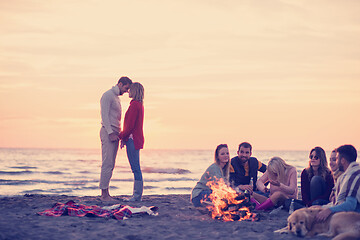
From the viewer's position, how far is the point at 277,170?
26.8 ft

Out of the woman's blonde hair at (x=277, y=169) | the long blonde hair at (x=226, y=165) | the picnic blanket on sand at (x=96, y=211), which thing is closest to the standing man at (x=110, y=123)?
the picnic blanket on sand at (x=96, y=211)

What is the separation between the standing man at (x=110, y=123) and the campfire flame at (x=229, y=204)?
9.07 feet

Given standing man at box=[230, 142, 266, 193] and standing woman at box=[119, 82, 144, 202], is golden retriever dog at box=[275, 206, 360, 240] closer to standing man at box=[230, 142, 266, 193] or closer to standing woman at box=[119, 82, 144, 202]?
standing man at box=[230, 142, 266, 193]

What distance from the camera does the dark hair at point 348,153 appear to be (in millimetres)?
5484

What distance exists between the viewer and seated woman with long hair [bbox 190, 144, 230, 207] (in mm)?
7488

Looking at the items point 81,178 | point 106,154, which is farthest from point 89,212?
point 81,178

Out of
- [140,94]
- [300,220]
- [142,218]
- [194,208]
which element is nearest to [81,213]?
[142,218]

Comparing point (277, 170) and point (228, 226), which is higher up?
point (277, 170)

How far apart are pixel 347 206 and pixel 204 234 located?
2049mm

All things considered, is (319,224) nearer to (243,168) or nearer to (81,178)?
(243,168)

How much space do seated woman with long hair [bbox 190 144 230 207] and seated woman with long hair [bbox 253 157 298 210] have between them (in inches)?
41.7

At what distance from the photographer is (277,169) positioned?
8.16m

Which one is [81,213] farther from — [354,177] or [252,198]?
[354,177]

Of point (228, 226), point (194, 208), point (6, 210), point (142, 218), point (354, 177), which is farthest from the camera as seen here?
point (194, 208)
